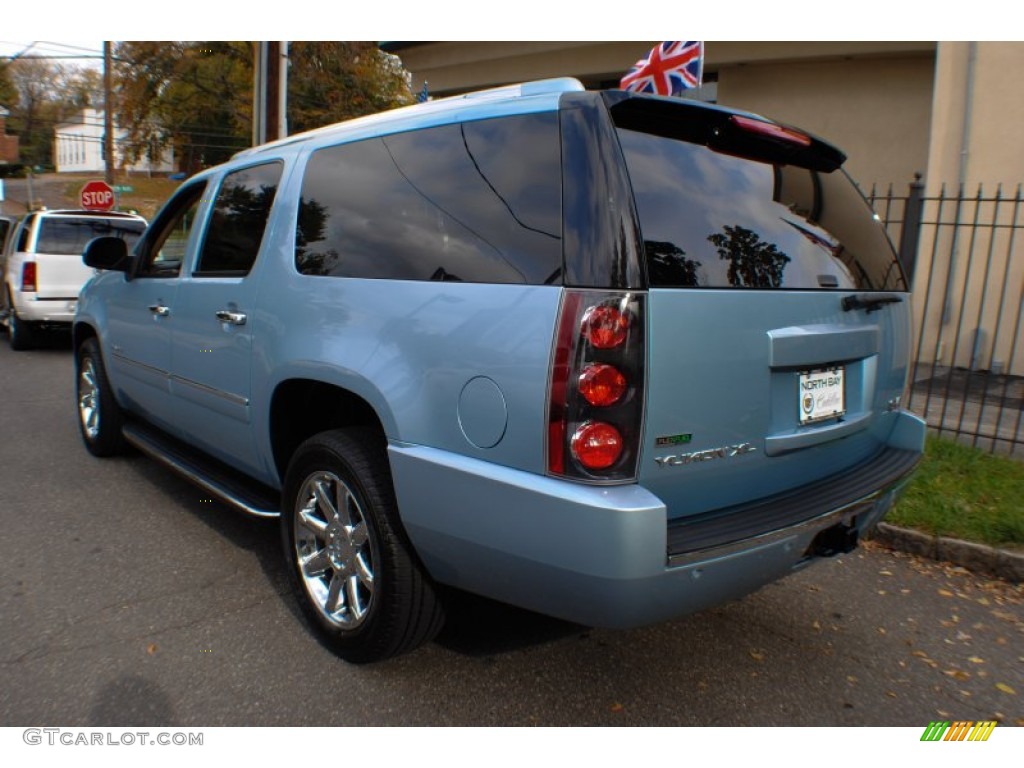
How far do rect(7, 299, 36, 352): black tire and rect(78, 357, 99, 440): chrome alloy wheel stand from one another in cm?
606

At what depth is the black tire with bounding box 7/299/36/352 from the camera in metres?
10.5

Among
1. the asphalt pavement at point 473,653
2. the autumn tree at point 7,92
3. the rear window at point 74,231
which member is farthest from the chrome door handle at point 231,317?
the autumn tree at point 7,92

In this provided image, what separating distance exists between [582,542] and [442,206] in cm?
118

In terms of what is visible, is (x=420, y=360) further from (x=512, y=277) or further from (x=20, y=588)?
(x=20, y=588)

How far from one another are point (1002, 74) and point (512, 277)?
7498 millimetres

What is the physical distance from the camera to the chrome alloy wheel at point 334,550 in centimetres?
274

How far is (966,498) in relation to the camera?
4410 mm

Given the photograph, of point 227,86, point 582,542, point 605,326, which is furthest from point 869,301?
point 227,86

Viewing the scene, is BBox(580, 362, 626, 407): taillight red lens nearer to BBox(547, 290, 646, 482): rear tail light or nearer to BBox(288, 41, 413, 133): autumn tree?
BBox(547, 290, 646, 482): rear tail light

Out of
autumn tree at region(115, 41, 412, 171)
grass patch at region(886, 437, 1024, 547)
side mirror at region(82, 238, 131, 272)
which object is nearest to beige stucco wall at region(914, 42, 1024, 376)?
grass patch at region(886, 437, 1024, 547)

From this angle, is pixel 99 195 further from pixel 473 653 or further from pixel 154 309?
pixel 473 653

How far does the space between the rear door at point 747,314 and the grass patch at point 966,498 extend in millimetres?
1578

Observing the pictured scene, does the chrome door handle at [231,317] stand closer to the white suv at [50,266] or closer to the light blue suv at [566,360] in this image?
the light blue suv at [566,360]

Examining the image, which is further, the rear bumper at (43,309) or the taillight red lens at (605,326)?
the rear bumper at (43,309)
